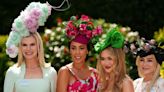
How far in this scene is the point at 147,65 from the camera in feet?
23.8

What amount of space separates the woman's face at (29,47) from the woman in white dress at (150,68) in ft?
3.95

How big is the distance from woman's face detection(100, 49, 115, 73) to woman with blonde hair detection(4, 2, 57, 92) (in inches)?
24.6

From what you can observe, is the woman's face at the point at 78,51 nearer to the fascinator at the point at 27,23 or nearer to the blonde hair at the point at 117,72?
the blonde hair at the point at 117,72

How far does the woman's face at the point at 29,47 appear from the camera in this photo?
7.15 m

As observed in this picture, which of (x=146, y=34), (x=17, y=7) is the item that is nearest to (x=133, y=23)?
(x=146, y=34)

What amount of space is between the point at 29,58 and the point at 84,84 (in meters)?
0.69

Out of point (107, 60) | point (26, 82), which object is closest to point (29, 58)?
point (26, 82)

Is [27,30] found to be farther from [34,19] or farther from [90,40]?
[90,40]

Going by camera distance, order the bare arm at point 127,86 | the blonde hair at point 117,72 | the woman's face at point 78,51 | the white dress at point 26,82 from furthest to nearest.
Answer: the woman's face at point 78,51, the white dress at point 26,82, the blonde hair at point 117,72, the bare arm at point 127,86

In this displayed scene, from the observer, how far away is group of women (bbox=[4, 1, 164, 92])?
275 inches

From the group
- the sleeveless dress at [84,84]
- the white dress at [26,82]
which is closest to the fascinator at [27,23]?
the white dress at [26,82]

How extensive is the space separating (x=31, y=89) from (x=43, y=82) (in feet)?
0.51

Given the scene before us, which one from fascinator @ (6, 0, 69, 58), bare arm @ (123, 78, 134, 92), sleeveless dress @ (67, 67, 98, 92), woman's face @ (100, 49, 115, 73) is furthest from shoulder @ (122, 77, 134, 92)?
fascinator @ (6, 0, 69, 58)

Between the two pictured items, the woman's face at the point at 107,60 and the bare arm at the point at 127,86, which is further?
the woman's face at the point at 107,60
